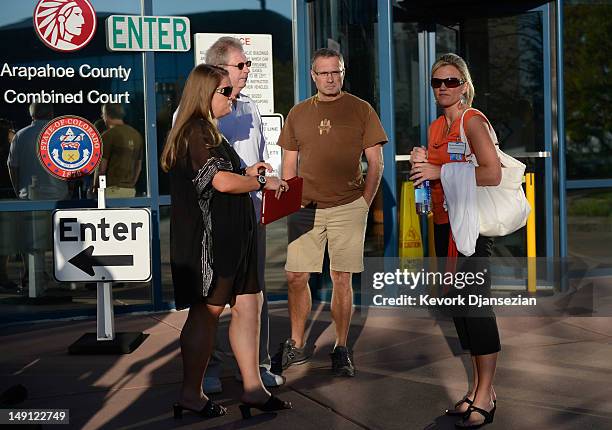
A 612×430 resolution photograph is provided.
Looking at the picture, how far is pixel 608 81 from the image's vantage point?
9.50 metres

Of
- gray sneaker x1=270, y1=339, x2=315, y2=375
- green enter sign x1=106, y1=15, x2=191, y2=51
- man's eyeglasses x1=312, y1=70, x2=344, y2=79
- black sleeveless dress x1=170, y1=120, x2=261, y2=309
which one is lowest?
gray sneaker x1=270, y1=339, x2=315, y2=375

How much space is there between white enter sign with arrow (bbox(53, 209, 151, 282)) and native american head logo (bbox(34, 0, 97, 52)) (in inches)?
75.9

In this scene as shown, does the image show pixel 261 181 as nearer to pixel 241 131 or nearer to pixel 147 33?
pixel 241 131

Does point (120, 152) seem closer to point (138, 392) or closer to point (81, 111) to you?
point (81, 111)

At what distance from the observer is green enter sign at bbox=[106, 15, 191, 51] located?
7949 mm

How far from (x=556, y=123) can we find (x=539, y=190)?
0.61 meters

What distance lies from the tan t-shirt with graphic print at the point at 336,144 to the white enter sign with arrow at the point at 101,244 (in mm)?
1311

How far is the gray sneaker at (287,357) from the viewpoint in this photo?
5.79 metres

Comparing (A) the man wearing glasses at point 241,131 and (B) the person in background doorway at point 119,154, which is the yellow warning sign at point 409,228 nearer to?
(B) the person in background doorway at point 119,154

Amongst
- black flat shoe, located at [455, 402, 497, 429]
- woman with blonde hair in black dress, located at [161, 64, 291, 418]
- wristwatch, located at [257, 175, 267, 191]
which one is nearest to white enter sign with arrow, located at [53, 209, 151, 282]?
woman with blonde hair in black dress, located at [161, 64, 291, 418]

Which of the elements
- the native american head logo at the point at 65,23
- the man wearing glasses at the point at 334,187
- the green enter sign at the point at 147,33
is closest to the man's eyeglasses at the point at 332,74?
the man wearing glasses at the point at 334,187

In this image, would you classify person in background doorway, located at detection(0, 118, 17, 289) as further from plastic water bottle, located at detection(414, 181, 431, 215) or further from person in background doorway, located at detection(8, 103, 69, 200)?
plastic water bottle, located at detection(414, 181, 431, 215)

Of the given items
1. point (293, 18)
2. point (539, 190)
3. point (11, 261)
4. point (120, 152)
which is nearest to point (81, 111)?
point (120, 152)

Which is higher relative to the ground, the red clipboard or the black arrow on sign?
the red clipboard
